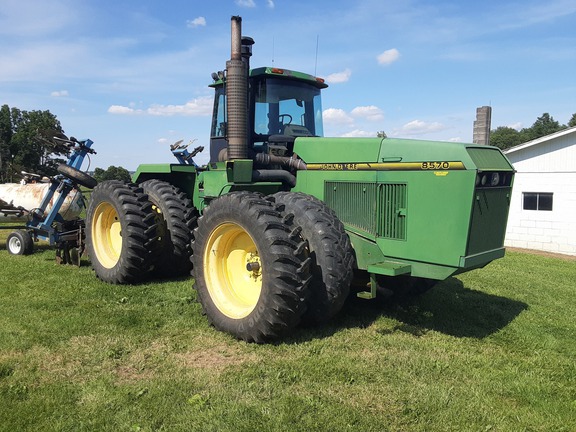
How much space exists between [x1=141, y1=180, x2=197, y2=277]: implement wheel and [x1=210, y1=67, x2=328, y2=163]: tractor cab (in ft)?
3.62

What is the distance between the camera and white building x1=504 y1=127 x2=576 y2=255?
1440cm

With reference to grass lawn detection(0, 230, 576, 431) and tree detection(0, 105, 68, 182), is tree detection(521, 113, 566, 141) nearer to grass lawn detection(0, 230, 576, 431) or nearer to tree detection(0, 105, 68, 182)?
tree detection(0, 105, 68, 182)

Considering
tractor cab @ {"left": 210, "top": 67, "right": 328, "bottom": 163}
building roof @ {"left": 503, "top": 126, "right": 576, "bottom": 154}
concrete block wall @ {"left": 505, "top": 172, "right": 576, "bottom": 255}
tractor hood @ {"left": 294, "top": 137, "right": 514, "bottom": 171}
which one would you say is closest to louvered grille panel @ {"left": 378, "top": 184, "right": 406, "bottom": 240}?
tractor hood @ {"left": 294, "top": 137, "right": 514, "bottom": 171}

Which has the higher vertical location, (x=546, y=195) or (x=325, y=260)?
(x=546, y=195)

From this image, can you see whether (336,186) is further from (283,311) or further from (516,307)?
(516,307)

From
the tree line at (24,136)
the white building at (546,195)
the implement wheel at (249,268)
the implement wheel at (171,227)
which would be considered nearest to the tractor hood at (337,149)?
the implement wheel at (249,268)

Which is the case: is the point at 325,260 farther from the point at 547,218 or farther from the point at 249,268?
the point at 547,218

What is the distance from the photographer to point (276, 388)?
390cm

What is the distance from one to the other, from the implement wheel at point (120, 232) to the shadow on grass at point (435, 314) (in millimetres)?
2902

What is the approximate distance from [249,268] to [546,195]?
42.5 feet

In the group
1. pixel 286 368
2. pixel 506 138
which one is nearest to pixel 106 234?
pixel 286 368

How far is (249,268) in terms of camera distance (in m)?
5.06

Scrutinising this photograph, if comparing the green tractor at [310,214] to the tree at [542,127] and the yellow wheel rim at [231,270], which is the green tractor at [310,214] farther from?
the tree at [542,127]

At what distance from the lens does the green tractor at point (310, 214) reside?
181 inches
